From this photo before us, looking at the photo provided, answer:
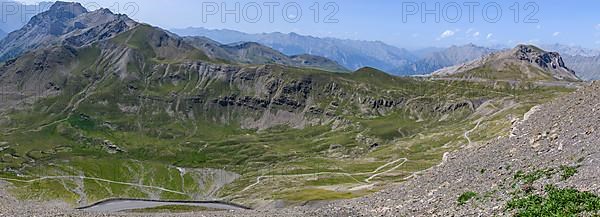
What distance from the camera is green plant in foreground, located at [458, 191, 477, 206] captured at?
3947 centimetres

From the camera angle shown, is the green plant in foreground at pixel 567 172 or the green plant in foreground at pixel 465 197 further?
the green plant in foreground at pixel 465 197

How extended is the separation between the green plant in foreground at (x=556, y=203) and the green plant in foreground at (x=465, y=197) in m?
5.12

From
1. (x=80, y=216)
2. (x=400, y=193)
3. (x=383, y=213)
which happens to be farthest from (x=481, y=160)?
(x=80, y=216)

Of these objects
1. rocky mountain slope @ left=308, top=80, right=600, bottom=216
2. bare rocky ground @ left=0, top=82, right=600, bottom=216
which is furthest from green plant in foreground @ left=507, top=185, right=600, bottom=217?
bare rocky ground @ left=0, top=82, right=600, bottom=216

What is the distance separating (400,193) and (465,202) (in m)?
11.2

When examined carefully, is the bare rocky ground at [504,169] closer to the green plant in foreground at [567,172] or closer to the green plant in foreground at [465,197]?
the green plant in foreground at [567,172]

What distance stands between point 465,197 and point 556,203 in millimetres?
9396

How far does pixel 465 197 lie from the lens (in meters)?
40.1

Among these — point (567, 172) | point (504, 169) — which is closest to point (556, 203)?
point (567, 172)

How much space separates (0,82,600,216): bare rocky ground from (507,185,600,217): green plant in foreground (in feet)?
2.87

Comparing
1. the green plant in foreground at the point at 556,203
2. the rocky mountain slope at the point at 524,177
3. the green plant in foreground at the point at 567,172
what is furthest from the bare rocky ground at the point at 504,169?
the green plant in foreground at the point at 556,203

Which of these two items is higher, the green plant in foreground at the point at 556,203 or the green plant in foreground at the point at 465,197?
the green plant in foreground at the point at 556,203

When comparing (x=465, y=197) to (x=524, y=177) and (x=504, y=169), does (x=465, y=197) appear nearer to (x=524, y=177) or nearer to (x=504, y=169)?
(x=524, y=177)

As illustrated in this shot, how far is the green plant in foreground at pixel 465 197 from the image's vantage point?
39.5 meters
